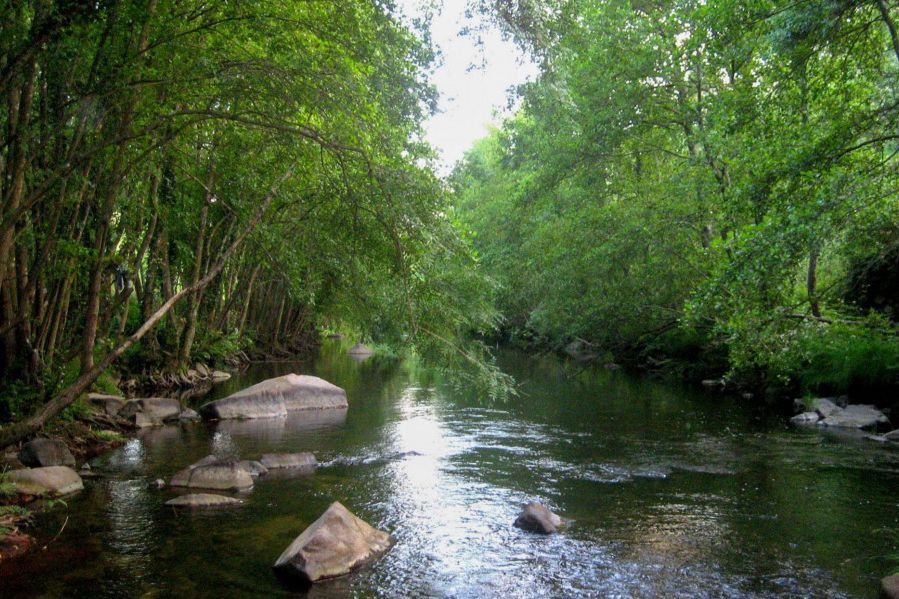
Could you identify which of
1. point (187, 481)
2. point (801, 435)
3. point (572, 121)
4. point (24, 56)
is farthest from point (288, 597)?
point (572, 121)

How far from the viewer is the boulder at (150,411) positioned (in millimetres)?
14984

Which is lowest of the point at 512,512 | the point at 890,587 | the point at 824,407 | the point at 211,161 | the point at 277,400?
the point at 512,512

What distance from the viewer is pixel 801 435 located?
1436 cm

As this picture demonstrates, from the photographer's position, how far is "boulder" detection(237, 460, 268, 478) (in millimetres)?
10857

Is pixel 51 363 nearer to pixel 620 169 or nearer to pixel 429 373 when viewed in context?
pixel 429 373

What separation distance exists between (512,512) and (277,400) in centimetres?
942

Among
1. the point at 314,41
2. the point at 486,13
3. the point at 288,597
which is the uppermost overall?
the point at 486,13

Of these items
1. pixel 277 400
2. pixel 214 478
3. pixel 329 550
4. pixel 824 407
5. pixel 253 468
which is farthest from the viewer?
pixel 277 400

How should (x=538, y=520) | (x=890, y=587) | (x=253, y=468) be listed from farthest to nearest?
1. (x=253, y=468)
2. (x=538, y=520)
3. (x=890, y=587)

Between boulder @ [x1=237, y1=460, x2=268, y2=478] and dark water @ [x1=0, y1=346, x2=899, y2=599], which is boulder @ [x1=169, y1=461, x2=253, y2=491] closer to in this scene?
dark water @ [x1=0, y1=346, x2=899, y2=599]

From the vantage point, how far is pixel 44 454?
34.6ft

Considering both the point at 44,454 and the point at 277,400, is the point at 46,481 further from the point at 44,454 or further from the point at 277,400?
the point at 277,400

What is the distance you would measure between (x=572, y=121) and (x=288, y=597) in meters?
19.6

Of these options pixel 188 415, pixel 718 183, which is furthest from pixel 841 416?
pixel 188 415
